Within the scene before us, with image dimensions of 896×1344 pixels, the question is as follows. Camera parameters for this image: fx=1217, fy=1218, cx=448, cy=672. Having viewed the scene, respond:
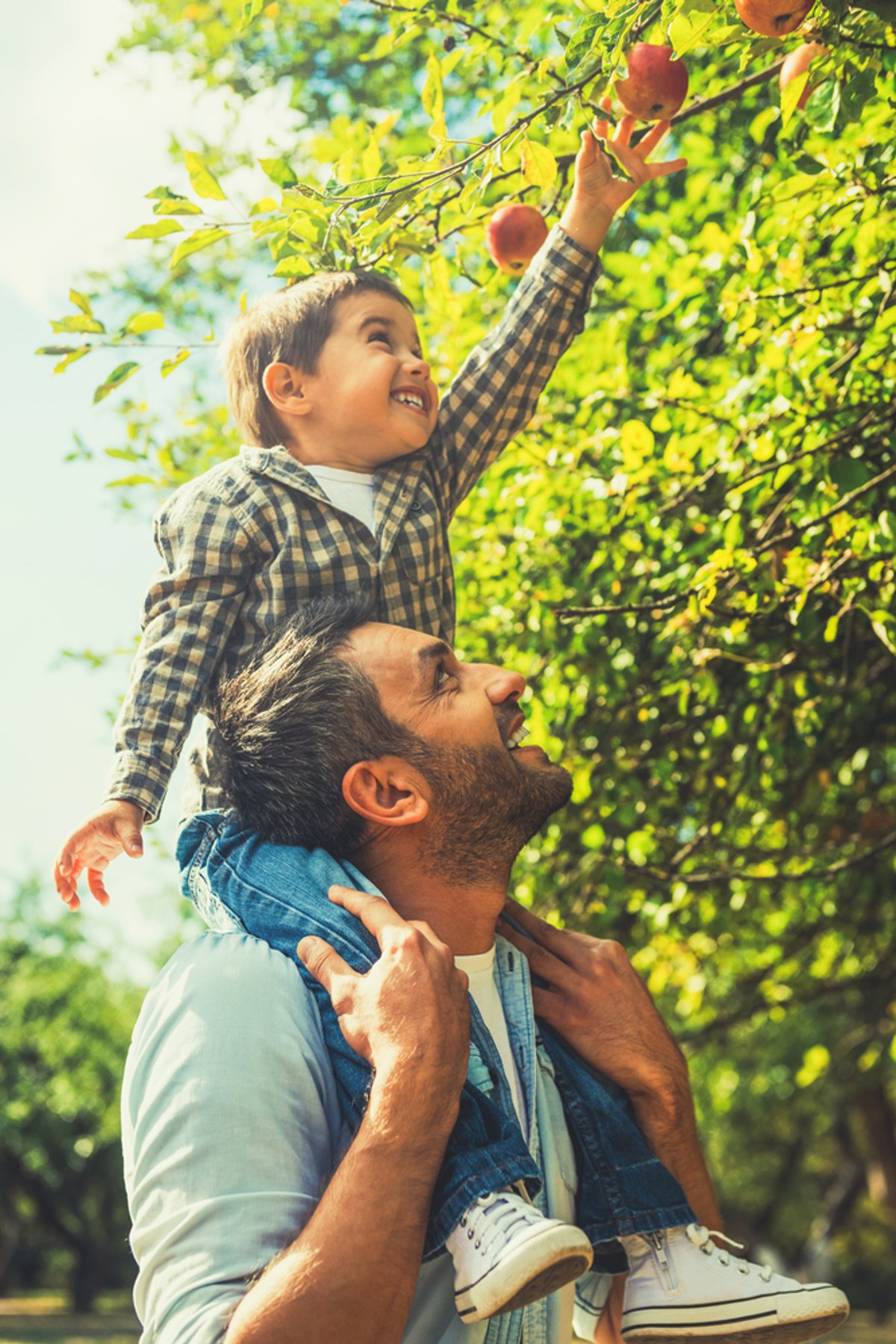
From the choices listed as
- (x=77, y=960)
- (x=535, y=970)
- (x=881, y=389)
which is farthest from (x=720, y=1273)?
(x=77, y=960)

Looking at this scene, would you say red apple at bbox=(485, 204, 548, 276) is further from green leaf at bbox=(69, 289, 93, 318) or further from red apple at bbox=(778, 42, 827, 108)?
green leaf at bbox=(69, 289, 93, 318)

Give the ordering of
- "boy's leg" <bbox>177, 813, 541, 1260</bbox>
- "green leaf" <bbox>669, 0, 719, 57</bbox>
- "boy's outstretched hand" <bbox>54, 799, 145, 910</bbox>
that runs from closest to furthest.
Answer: "boy's leg" <bbox>177, 813, 541, 1260</bbox> < "green leaf" <bbox>669, 0, 719, 57</bbox> < "boy's outstretched hand" <bbox>54, 799, 145, 910</bbox>

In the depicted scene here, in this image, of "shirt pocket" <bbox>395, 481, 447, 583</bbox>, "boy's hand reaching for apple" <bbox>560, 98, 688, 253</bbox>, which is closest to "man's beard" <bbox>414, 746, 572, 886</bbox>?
"shirt pocket" <bbox>395, 481, 447, 583</bbox>

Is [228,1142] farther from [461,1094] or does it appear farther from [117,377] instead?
[117,377]

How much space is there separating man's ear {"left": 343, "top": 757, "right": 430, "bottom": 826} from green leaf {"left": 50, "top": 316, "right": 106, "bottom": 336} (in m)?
1.27

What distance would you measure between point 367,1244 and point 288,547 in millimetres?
1361

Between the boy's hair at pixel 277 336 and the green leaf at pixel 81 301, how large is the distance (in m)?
0.35

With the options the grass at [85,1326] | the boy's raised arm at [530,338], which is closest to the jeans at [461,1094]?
the boy's raised arm at [530,338]

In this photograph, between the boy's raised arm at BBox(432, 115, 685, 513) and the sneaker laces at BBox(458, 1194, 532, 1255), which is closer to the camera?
the sneaker laces at BBox(458, 1194, 532, 1255)

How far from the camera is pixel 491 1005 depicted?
226 centimetres

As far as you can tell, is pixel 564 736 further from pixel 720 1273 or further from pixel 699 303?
pixel 720 1273

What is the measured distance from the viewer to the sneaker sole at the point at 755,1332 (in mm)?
1993

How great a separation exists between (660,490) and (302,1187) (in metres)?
2.41

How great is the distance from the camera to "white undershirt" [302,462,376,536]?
259cm
